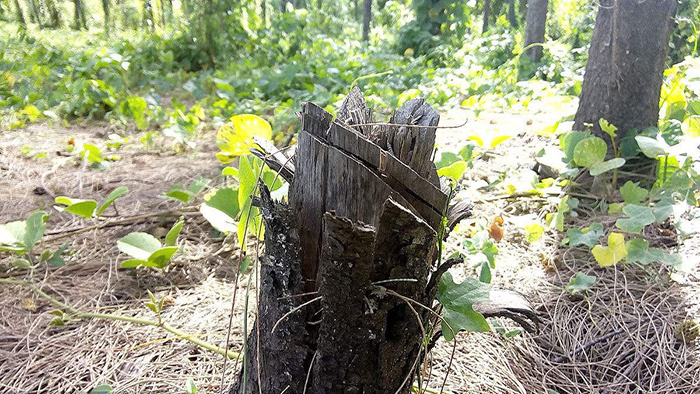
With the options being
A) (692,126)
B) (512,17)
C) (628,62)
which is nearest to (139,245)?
(692,126)

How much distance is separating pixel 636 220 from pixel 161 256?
5.67ft

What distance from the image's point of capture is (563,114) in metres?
3.20

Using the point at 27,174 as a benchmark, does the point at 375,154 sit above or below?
above

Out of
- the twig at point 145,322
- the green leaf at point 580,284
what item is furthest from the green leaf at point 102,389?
the green leaf at point 580,284

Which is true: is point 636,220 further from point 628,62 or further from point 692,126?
point 628,62

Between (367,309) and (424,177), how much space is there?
271 mm

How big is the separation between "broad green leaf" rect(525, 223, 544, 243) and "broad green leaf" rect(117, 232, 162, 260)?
59.4 inches

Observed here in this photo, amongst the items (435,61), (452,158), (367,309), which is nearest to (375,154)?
(367,309)

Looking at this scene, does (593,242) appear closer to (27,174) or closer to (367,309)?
(367,309)

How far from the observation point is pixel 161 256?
5.76ft

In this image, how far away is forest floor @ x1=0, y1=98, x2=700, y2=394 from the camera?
4.81ft

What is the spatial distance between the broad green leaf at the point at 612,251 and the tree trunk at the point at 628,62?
3.13 ft

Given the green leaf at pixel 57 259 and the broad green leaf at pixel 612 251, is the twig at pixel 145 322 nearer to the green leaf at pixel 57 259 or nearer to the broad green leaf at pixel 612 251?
the green leaf at pixel 57 259

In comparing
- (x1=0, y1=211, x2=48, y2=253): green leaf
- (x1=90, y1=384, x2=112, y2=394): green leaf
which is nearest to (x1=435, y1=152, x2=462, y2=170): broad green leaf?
(x1=90, y1=384, x2=112, y2=394): green leaf
